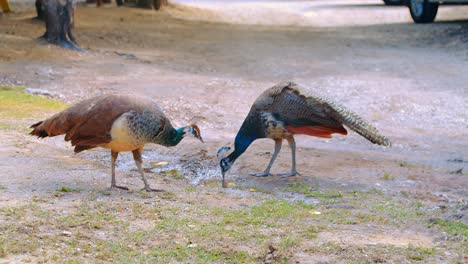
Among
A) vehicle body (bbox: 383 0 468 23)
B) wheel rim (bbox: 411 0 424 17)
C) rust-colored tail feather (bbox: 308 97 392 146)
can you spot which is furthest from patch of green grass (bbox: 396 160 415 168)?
wheel rim (bbox: 411 0 424 17)

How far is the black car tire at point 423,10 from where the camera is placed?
63.0 ft

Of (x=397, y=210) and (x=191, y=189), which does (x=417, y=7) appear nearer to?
(x=191, y=189)

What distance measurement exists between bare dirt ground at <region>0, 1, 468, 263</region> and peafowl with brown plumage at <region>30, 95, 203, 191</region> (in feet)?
1.30

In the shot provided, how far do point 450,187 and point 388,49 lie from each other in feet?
29.6

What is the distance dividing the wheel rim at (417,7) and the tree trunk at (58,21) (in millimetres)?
9675

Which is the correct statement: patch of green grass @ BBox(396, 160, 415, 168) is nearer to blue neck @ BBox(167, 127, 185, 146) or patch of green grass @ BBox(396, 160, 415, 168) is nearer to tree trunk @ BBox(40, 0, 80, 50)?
blue neck @ BBox(167, 127, 185, 146)

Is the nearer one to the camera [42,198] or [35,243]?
[35,243]

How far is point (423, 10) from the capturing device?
63.1ft

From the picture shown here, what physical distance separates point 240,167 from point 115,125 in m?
1.88

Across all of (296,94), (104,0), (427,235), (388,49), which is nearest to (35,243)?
(427,235)

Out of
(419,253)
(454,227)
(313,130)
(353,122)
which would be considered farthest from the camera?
(313,130)

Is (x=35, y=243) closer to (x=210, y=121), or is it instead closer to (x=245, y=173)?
(x=245, y=173)

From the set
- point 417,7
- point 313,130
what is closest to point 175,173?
point 313,130

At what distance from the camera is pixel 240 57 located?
1411 centimetres
